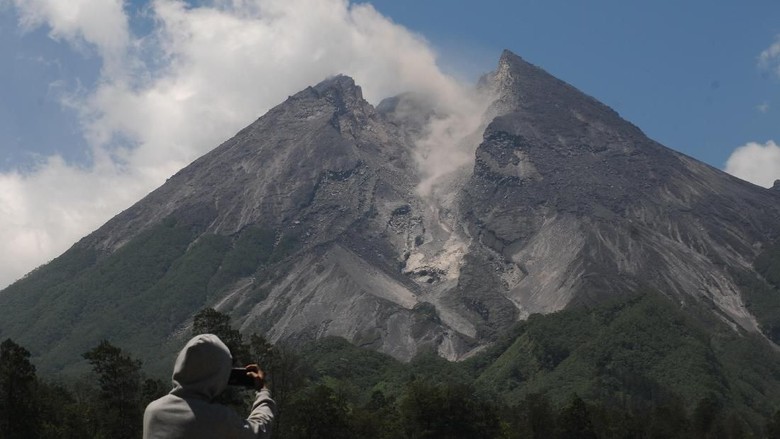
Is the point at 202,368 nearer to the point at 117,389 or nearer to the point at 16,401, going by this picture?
the point at 16,401

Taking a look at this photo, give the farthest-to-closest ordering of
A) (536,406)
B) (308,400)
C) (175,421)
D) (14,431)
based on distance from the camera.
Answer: (536,406) < (308,400) < (14,431) < (175,421)

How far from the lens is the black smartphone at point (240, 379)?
24.5 ft

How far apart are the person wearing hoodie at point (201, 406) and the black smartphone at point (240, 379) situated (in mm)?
30

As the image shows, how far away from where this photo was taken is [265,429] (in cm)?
746

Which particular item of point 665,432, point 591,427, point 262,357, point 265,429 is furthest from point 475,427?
point 265,429

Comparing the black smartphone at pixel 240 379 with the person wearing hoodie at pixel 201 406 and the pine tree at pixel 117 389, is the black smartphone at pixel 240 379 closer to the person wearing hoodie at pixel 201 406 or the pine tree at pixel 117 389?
the person wearing hoodie at pixel 201 406

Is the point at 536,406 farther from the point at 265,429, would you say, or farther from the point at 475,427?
the point at 265,429

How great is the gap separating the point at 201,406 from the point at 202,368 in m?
0.24

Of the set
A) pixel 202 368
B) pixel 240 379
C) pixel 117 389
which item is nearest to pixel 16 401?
pixel 117 389

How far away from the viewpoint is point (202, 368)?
740 centimetres

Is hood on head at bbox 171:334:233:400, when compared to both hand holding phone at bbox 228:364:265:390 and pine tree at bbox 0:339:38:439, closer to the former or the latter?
hand holding phone at bbox 228:364:265:390

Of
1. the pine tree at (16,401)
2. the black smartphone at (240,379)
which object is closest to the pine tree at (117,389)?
the pine tree at (16,401)

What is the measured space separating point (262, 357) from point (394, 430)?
29520 mm

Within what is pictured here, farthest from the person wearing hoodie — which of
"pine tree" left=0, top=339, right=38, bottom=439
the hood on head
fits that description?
"pine tree" left=0, top=339, right=38, bottom=439
